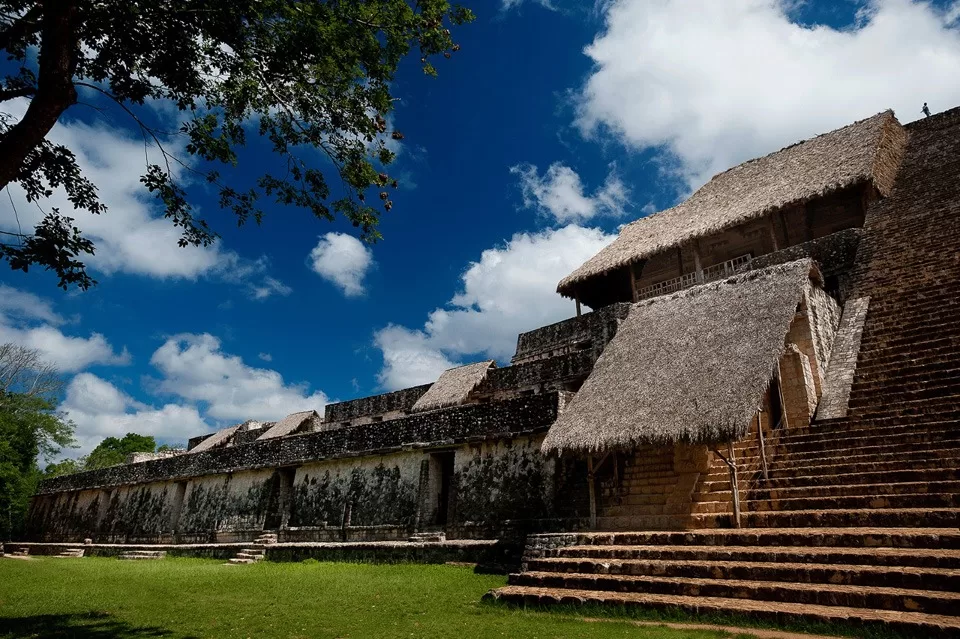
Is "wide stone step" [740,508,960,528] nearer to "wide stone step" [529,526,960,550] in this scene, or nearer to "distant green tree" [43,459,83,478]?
"wide stone step" [529,526,960,550]

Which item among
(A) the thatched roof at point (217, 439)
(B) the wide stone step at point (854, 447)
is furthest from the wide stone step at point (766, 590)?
(A) the thatched roof at point (217, 439)

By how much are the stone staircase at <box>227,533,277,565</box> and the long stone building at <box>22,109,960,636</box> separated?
0.33 m

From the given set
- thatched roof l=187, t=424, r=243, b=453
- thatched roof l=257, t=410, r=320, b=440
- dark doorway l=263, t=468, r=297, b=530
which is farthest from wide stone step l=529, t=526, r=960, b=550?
thatched roof l=187, t=424, r=243, b=453

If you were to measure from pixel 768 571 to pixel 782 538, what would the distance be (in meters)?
0.67

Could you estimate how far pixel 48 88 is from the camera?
4.46 metres

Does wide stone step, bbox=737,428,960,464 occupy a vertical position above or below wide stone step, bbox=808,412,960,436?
below

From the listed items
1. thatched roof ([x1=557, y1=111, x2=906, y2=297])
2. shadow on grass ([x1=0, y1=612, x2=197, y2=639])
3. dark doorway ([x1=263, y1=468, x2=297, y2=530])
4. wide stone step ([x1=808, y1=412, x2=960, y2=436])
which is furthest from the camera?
dark doorway ([x1=263, y1=468, x2=297, y2=530])

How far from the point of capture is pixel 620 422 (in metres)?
8.70

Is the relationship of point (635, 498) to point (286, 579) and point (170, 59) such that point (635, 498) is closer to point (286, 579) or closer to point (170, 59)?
point (286, 579)

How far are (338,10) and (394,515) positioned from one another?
997 cm

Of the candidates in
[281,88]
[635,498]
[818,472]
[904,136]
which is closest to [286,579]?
[635,498]

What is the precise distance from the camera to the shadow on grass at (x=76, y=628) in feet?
17.4

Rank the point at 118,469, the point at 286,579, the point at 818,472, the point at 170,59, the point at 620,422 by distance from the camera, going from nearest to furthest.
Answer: the point at 170,59 → the point at 818,472 → the point at 620,422 → the point at 286,579 → the point at 118,469

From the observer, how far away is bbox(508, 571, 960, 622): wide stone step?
4582 millimetres
